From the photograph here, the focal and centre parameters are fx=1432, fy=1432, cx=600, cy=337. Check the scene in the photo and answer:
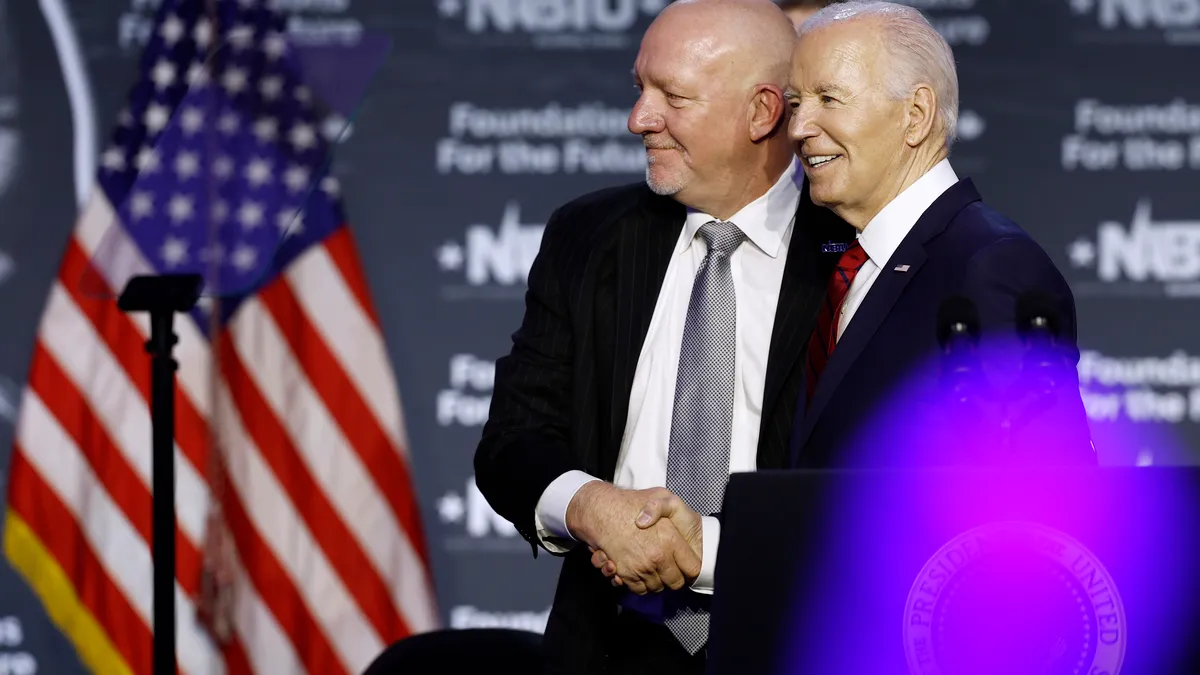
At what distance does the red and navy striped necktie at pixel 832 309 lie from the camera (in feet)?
6.08

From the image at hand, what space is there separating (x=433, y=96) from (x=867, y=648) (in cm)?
295

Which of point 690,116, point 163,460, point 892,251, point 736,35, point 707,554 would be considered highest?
point 736,35

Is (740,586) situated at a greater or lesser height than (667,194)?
lesser

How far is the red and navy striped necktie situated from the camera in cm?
185

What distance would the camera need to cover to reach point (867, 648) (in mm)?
1256

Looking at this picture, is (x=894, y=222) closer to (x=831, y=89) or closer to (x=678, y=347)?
(x=831, y=89)

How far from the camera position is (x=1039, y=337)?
4.11 feet

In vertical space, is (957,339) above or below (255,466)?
above

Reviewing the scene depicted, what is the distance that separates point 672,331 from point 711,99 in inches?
13.9

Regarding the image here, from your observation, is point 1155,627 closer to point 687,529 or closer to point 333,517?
point 687,529

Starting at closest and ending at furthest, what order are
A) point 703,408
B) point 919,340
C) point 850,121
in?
point 919,340
point 850,121
point 703,408

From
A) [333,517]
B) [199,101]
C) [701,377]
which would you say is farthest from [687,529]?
[199,101]

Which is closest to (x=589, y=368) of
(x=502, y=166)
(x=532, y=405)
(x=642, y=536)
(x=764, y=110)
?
(x=532, y=405)

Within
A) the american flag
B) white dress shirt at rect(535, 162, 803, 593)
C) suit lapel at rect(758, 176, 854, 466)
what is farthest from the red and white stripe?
suit lapel at rect(758, 176, 854, 466)
